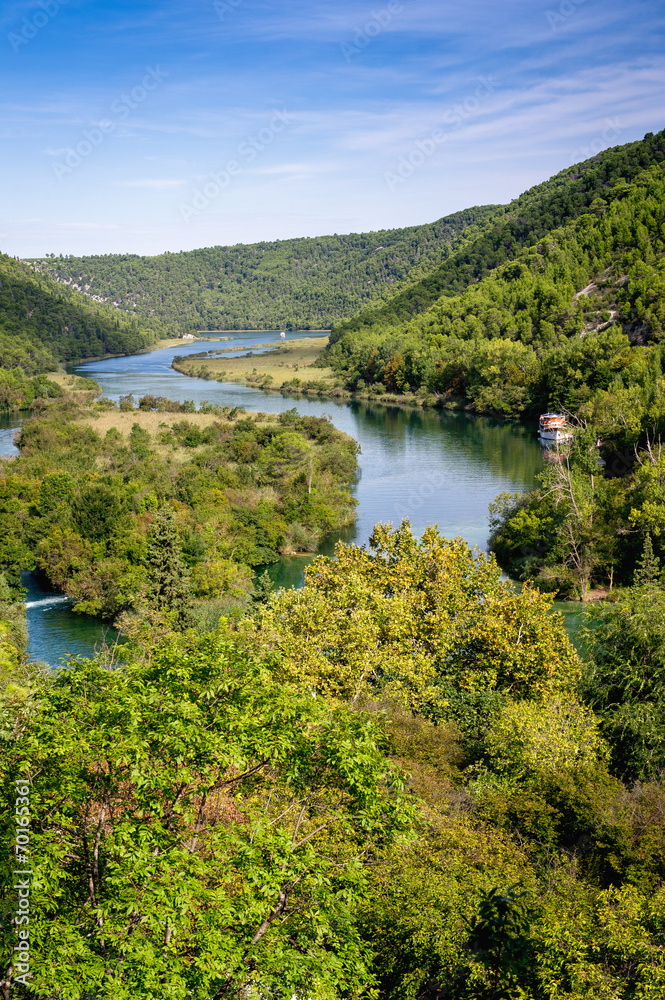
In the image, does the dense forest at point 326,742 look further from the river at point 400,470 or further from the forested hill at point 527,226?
the forested hill at point 527,226

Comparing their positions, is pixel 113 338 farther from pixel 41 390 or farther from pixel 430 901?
pixel 430 901

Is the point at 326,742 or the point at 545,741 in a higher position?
the point at 326,742

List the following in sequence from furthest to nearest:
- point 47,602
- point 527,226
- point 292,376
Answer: point 527,226 < point 292,376 < point 47,602

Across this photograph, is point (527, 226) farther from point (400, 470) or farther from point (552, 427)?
point (400, 470)

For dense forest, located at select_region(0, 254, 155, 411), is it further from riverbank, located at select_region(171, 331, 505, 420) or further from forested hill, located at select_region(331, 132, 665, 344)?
forested hill, located at select_region(331, 132, 665, 344)

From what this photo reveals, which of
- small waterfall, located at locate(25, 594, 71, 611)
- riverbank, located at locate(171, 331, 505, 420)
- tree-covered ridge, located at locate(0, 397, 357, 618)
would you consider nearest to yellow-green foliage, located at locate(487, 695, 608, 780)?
tree-covered ridge, located at locate(0, 397, 357, 618)

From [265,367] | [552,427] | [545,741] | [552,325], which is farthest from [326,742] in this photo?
[265,367]
